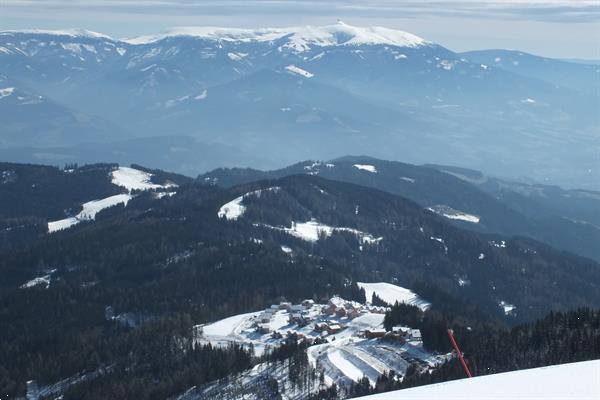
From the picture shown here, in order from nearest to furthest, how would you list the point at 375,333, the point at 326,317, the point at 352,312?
the point at 375,333 → the point at 352,312 → the point at 326,317

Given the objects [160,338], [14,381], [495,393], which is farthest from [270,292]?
[495,393]

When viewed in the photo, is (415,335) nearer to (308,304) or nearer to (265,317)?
(265,317)

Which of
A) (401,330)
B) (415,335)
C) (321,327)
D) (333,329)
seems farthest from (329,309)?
(415,335)

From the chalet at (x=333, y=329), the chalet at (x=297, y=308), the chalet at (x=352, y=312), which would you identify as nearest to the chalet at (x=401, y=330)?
the chalet at (x=333, y=329)

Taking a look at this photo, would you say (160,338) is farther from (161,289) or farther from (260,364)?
(161,289)

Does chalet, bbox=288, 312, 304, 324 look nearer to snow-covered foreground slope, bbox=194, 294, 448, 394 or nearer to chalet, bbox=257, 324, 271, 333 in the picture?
snow-covered foreground slope, bbox=194, 294, 448, 394

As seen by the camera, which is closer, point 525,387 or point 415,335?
point 525,387

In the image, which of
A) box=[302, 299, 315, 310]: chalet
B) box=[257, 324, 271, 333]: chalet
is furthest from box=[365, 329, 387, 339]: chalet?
box=[302, 299, 315, 310]: chalet

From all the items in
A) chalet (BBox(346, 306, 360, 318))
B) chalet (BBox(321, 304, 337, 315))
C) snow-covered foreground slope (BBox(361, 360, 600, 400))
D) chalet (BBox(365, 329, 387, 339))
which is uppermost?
snow-covered foreground slope (BBox(361, 360, 600, 400))
